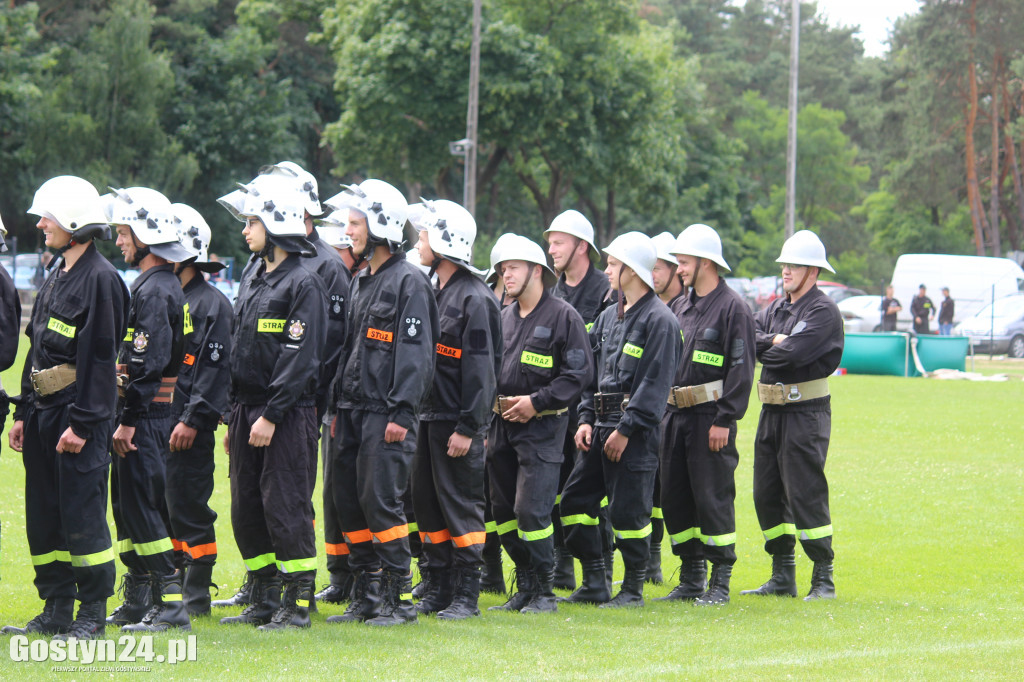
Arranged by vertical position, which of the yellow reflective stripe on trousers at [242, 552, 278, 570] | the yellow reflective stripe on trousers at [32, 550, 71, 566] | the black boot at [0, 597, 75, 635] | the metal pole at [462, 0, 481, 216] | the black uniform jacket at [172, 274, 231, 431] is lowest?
the black boot at [0, 597, 75, 635]

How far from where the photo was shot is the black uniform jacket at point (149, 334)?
714 cm

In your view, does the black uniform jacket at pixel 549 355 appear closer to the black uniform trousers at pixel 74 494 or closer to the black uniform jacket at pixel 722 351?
the black uniform jacket at pixel 722 351

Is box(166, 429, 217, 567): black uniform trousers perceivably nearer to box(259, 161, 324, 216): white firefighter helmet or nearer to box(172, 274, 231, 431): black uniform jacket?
box(172, 274, 231, 431): black uniform jacket

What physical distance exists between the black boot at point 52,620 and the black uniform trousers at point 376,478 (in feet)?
5.52

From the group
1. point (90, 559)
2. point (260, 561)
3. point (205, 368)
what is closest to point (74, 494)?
point (90, 559)

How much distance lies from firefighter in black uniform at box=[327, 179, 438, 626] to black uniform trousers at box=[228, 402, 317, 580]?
0.33m

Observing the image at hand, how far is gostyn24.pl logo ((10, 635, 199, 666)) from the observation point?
20.6ft

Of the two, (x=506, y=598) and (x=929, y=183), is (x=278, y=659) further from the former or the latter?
(x=929, y=183)

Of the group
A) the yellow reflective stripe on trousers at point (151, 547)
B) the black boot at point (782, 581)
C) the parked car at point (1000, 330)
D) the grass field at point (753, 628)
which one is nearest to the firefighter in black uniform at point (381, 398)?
the grass field at point (753, 628)

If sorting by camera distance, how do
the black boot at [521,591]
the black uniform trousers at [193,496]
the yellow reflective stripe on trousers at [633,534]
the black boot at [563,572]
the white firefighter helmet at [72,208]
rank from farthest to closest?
the black boot at [563,572] < the yellow reflective stripe on trousers at [633,534] < the black boot at [521,591] < the black uniform trousers at [193,496] < the white firefighter helmet at [72,208]

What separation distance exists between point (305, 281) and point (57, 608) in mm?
2397

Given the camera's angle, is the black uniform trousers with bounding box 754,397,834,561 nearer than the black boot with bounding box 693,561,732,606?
No

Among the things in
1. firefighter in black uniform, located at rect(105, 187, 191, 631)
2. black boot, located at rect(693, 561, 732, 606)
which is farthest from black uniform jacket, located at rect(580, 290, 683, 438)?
firefighter in black uniform, located at rect(105, 187, 191, 631)

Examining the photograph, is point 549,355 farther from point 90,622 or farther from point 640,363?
point 90,622
